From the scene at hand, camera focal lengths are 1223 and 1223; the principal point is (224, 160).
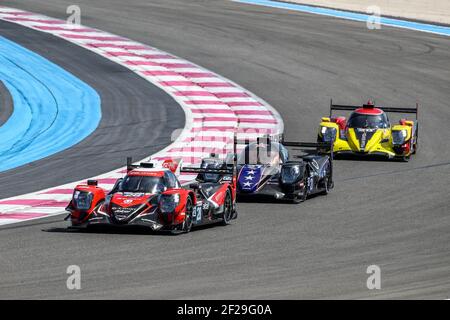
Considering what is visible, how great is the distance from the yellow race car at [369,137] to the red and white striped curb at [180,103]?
102 inches

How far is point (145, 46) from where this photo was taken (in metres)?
43.5

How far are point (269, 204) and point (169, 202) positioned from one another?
4.26m

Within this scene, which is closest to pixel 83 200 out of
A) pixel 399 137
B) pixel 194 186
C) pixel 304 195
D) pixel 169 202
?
pixel 169 202

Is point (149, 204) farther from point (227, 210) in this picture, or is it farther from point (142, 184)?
point (227, 210)

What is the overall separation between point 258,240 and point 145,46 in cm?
2366

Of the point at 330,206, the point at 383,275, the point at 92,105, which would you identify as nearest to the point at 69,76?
the point at 92,105

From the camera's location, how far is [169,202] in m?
21.0

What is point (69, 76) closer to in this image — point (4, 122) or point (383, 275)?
point (4, 122)

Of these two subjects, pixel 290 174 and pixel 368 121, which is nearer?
pixel 290 174

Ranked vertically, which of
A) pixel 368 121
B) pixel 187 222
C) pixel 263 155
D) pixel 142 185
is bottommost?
pixel 187 222

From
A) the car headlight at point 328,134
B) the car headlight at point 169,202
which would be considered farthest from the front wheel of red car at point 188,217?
the car headlight at point 328,134

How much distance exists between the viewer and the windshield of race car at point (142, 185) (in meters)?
21.6

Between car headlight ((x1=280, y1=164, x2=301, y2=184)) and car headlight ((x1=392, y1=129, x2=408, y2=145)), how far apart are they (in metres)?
6.03
